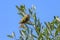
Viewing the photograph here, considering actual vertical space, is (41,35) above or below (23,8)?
below

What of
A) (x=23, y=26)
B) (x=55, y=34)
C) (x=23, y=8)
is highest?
(x=23, y=8)

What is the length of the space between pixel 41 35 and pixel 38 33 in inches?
2.3

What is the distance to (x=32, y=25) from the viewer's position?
7.86ft

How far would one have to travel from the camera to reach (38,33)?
91.2 inches

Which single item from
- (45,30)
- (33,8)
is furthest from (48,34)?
(33,8)

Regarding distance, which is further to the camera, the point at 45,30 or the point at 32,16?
the point at 32,16

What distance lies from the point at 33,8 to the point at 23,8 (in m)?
0.14

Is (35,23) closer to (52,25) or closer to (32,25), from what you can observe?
(32,25)

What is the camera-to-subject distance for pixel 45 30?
7.50 ft

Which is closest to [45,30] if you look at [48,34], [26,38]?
[48,34]

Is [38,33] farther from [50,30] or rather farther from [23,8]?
[23,8]

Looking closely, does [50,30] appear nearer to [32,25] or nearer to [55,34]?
[55,34]

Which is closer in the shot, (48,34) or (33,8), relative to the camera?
(48,34)

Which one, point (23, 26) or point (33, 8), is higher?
point (33, 8)
